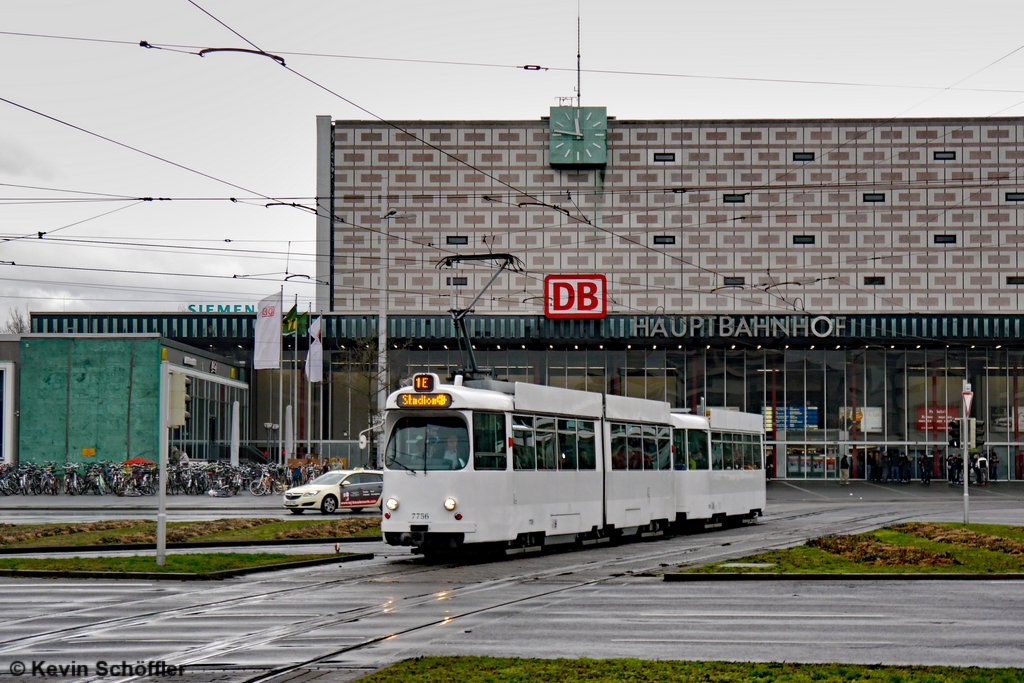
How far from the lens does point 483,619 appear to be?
14195mm

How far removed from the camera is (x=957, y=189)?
8112 cm

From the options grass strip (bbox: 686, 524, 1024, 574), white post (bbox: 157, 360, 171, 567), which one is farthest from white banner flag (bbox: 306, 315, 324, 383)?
white post (bbox: 157, 360, 171, 567)

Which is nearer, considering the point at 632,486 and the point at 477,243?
the point at 632,486

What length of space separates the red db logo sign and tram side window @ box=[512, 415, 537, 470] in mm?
40413

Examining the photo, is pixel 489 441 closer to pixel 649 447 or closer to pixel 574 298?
pixel 649 447

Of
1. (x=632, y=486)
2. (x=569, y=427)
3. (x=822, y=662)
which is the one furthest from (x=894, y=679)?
(x=632, y=486)

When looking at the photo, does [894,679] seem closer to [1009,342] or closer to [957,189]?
[1009,342]

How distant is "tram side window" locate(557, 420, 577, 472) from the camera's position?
81.3 ft

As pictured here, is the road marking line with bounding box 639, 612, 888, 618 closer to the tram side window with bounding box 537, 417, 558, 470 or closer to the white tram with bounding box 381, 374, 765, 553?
the white tram with bounding box 381, 374, 765, 553

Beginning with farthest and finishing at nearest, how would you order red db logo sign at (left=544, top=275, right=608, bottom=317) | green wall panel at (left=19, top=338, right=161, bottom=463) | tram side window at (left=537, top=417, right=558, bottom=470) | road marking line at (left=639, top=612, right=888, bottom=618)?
red db logo sign at (left=544, top=275, right=608, bottom=317)
green wall panel at (left=19, top=338, right=161, bottom=463)
tram side window at (left=537, top=417, right=558, bottom=470)
road marking line at (left=639, top=612, right=888, bottom=618)

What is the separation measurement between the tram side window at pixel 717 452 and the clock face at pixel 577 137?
49.7 meters

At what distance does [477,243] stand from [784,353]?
2340cm

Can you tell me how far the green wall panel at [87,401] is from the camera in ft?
172

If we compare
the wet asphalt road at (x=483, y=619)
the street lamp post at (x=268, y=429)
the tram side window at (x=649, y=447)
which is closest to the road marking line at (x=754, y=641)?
the wet asphalt road at (x=483, y=619)
